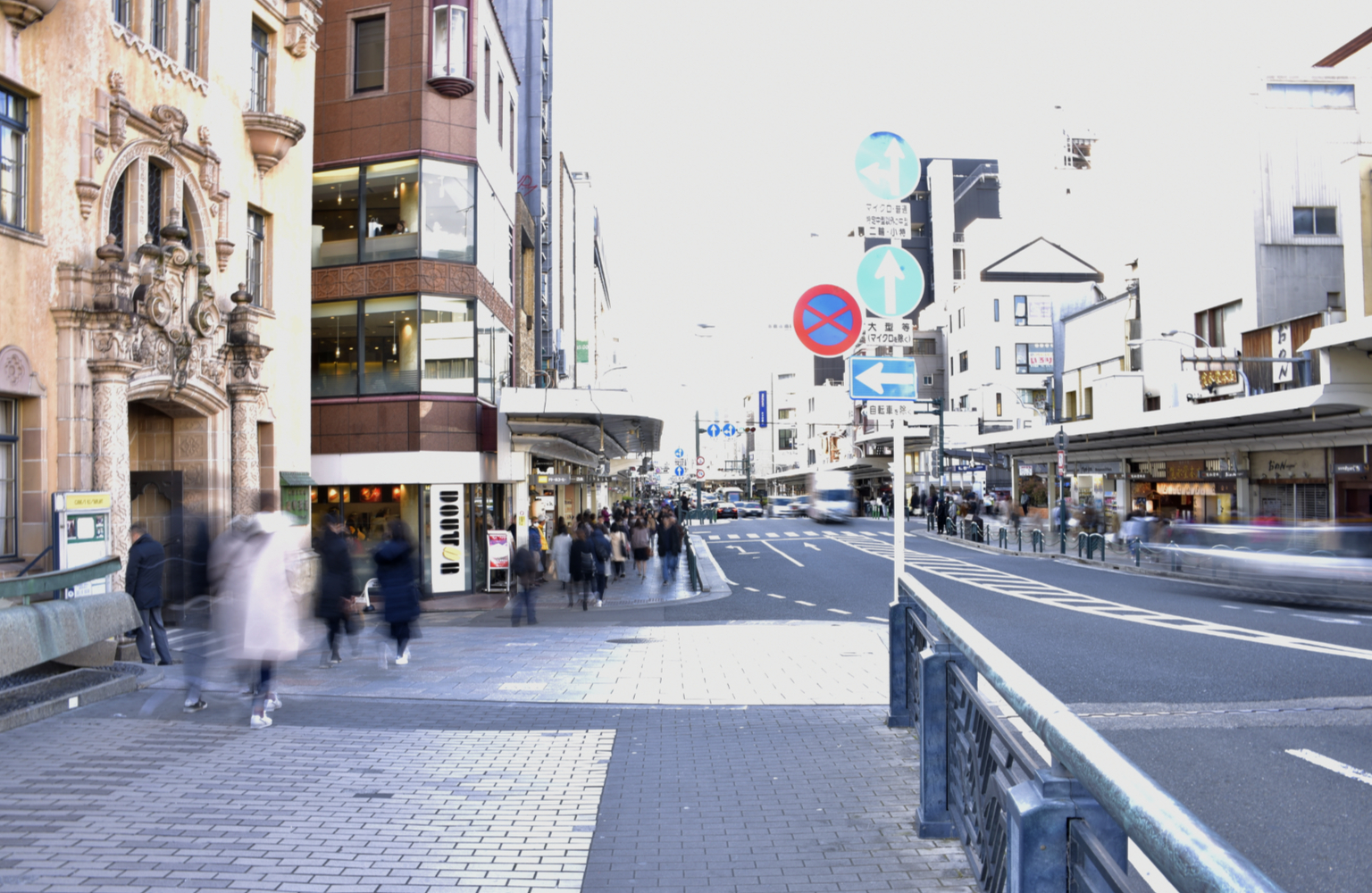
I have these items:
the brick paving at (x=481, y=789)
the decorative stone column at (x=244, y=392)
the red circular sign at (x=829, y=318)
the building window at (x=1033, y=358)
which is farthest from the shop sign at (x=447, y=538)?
the building window at (x=1033, y=358)

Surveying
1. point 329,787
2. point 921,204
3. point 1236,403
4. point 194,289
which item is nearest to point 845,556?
point 1236,403

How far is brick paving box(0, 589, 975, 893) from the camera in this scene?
16.9 feet

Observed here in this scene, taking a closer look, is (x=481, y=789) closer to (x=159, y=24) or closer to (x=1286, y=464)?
(x=159, y=24)

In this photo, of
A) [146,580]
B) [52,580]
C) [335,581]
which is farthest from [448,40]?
[52,580]

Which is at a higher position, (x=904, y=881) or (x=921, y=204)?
(x=921, y=204)

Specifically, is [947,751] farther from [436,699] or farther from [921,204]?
[921,204]

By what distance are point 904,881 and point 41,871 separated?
4463 mm

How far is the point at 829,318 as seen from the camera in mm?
9117

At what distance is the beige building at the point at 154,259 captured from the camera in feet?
38.9

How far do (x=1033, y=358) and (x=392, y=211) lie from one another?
5326 centimetres

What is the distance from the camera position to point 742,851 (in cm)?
548

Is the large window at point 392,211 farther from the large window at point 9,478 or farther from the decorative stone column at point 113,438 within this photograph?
the large window at point 9,478

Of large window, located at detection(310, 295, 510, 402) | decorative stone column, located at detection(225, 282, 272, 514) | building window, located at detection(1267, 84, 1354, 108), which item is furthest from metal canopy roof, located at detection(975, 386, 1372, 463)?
decorative stone column, located at detection(225, 282, 272, 514)

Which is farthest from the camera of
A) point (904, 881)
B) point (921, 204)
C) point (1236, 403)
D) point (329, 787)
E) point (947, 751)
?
point (921, 204)
